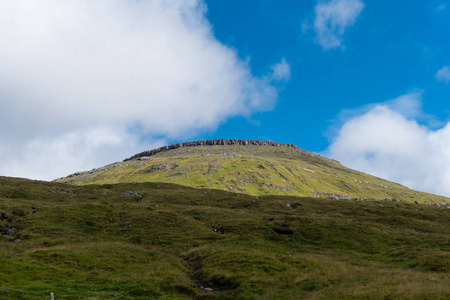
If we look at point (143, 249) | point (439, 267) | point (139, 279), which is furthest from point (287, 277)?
point (143, 249)

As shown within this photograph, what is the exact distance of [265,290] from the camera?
89.5ft

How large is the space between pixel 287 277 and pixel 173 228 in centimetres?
3069

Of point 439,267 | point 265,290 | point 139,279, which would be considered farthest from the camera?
point 439,267

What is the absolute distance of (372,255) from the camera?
44125mm

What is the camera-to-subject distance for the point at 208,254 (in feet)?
132

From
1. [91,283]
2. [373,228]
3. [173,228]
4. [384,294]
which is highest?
[373,228]

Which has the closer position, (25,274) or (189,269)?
(25,274)

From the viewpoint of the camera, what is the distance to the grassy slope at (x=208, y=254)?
Result: 82.5ft

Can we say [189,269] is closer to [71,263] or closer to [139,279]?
[139,279]

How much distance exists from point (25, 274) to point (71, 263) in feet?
19.1

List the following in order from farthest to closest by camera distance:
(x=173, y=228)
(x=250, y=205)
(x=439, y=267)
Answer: (x=250, y=205) < (x=173, y=228) < (x=439, y=267)

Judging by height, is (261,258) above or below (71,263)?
above

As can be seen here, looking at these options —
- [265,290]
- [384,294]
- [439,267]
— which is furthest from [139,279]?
[439,267]

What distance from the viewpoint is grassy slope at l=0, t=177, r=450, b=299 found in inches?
990
